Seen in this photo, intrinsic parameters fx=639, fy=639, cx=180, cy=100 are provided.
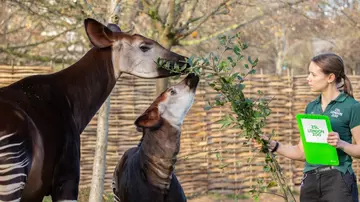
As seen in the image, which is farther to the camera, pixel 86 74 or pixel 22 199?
pixel 86 74

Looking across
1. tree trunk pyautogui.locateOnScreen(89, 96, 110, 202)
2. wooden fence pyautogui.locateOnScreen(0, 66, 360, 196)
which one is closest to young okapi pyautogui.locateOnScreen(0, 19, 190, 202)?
tree trunk pyautogui.locateOnScreen(89, 96, 110, 202)

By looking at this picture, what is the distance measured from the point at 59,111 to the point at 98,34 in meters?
0.66

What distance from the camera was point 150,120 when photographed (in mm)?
4965

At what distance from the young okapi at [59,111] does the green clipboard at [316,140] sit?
96 cm

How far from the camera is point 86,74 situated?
4.18 meters

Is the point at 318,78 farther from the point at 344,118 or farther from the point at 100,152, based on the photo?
the point at 100,152

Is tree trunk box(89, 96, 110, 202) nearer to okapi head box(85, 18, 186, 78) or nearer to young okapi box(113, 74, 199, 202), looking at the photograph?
young okapi box(113, 74, 199, 202)

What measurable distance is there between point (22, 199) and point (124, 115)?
6793 mm

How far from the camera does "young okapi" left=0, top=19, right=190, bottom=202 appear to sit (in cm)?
352

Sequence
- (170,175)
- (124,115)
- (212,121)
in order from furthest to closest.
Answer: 1. (212,121)
2. (124,115)
3. (170,175)

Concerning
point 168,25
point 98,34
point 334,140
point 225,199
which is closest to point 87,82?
point 98,34

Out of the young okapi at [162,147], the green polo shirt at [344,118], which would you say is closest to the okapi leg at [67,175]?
the young okapi at [162,147]

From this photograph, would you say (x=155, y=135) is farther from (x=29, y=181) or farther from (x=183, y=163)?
(x=183, y=163)

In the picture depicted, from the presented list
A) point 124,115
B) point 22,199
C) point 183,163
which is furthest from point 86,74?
point 183,163
